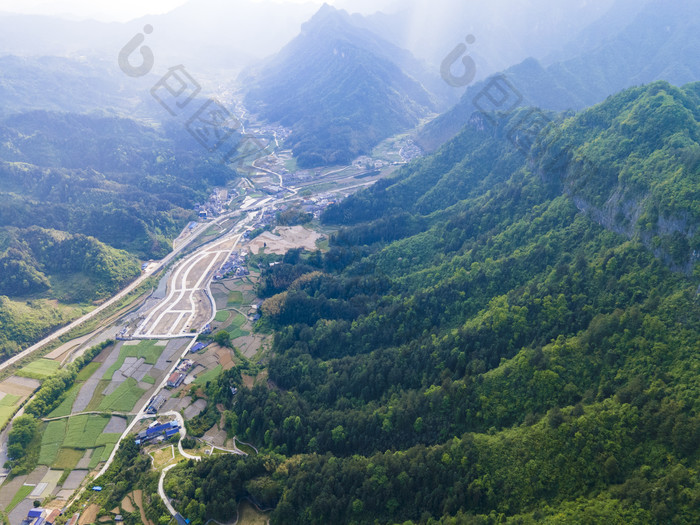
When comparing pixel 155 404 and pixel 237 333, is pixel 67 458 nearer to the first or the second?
pixel 155 404

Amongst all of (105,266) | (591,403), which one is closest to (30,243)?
(105,266)

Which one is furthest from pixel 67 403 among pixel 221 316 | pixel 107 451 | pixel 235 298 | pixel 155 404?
pixel 235 298

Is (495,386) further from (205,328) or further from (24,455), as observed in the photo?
(24,455)

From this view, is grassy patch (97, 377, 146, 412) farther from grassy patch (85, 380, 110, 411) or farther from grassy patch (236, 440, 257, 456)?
grassy patch (236, 440, 257, 456)

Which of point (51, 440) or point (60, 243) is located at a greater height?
point (60, 243)

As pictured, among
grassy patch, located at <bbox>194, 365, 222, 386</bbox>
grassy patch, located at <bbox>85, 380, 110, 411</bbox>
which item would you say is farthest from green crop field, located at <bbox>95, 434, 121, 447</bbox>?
grassy patch, located at <bbox>194, 365, 222, 386</bbox>
